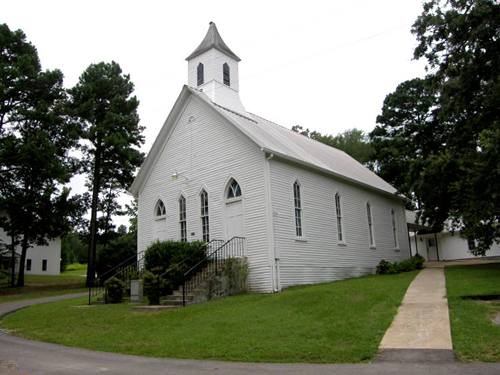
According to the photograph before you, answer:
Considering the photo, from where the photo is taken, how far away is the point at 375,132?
37.4 meters

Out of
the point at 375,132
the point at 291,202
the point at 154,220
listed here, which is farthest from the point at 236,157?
the point at 375,132

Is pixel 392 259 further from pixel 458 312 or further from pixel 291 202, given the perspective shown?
pixel 458 312

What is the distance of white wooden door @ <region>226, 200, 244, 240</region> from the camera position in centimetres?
1853

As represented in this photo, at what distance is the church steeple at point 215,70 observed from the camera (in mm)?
22703

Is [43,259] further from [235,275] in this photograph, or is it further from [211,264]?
[235,275]

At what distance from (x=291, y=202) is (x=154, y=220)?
739 centimetres

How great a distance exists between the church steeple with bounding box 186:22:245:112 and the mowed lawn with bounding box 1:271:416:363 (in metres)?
10.6

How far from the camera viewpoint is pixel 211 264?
17203 mm

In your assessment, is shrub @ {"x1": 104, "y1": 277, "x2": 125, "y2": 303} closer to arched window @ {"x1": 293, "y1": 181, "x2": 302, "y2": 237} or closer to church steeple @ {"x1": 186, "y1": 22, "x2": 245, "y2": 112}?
arched window @ {"x1": 293, "y1": 181, "x2": 302, "y2": 237}

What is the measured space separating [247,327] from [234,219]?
8.25 metres

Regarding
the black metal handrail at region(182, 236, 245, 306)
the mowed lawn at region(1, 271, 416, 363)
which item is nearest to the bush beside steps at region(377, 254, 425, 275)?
the mowed lawn at region(1, 271, 416, 363)

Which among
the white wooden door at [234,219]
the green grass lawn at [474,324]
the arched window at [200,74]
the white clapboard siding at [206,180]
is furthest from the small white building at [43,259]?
the green grass lawn at [474,324]

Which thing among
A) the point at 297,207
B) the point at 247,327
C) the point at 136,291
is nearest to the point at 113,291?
the point at 136,291

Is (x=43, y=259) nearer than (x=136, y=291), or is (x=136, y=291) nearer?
(x=136, y=291)
